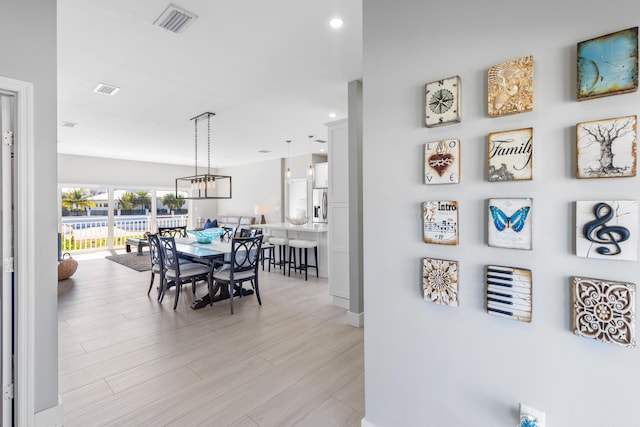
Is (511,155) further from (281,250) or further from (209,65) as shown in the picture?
(281,250)

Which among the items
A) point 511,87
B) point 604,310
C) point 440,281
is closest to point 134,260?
point 440,281

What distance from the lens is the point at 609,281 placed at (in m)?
1.04

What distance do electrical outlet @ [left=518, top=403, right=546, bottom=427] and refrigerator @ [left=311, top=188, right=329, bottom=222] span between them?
6.66m

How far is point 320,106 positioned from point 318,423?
3879 mm

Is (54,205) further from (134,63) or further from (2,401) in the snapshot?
(134,63)

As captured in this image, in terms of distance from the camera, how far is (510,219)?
1.24 m

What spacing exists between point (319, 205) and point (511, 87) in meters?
7.03

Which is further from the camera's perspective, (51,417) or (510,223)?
(51,417)

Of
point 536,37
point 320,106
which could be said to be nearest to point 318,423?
point 536,37

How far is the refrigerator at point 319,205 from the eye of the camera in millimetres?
7919

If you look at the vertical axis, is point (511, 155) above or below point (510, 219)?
above

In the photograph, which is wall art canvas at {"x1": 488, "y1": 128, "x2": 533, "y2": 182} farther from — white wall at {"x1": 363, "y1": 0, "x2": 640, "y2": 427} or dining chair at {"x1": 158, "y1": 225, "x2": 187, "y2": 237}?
dining chair at {"x1": 158, "y1": 225, "x2": 187, "y2": 237}

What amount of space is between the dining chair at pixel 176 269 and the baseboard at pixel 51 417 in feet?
6.73

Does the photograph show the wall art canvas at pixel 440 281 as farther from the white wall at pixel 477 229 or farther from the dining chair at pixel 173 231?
the dining chair at pixel 173 231
